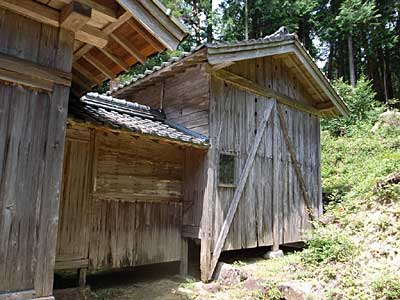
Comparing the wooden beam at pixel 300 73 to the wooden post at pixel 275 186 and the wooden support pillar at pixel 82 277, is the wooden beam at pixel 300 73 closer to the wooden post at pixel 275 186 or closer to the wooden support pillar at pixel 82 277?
the wooden post at pixel 275 186

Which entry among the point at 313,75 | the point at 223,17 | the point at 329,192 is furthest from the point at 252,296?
the point at 223,17

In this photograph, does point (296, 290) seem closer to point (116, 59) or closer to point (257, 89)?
point (116, 59)

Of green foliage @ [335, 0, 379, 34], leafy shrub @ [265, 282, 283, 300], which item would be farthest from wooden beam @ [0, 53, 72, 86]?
green foliage @ [335, 0, 379, 34]

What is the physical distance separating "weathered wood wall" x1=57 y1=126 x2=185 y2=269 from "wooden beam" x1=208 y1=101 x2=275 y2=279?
104cm

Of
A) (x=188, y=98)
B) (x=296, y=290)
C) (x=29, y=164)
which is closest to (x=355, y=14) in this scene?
(x=188, y=98)

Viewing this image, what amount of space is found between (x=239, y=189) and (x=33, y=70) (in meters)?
5.72

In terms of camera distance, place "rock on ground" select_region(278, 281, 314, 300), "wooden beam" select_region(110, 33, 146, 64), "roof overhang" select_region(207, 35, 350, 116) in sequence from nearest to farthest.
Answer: "wooden beam" select_region(110, 33, 146, 64)
"rock on ground" select_region(278, 281, 314, 300)
"roof overhang" select_region(207, 35, 350, 116)

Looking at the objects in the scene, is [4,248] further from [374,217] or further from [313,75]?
[313,75]

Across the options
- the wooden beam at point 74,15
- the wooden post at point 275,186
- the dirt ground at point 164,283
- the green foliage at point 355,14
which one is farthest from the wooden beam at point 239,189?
the green foliage at point 355,14

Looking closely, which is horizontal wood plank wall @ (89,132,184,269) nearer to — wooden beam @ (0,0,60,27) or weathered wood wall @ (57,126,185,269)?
weathered wood wall @ (57,126,185,269)

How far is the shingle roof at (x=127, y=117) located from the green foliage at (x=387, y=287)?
429 cm

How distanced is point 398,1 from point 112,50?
23634 mm

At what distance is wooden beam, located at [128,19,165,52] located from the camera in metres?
4.28

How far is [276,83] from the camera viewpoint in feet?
32.3
